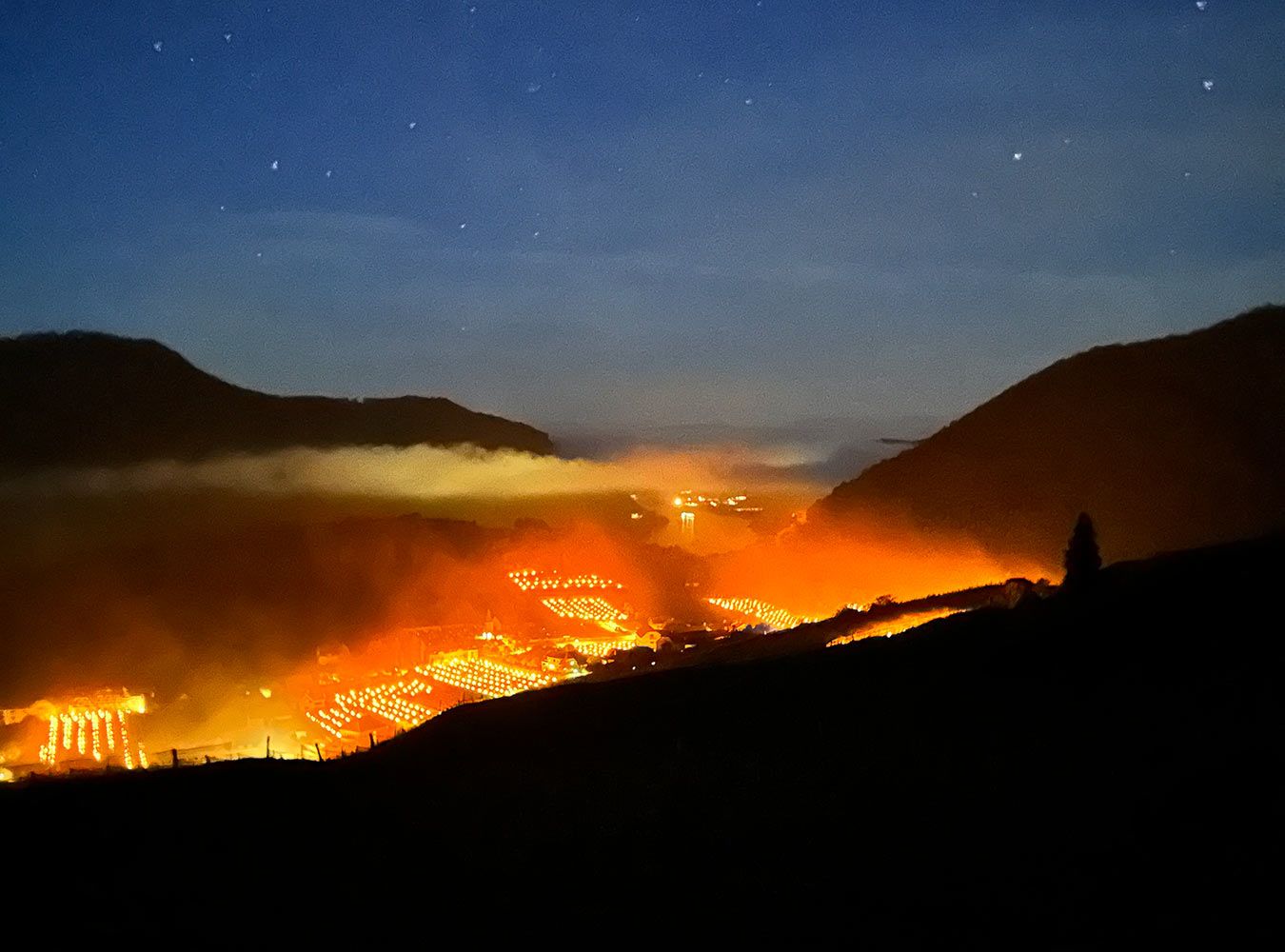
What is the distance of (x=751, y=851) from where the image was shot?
6.50 metres

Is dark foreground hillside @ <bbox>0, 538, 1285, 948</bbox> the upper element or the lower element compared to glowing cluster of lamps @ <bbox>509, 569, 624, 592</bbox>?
lower

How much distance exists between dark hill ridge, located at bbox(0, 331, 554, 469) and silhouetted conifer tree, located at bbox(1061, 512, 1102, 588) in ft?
167

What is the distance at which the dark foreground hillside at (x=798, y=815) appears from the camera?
5.43 meters

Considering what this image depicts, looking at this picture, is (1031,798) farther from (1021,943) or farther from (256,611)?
(256,611)

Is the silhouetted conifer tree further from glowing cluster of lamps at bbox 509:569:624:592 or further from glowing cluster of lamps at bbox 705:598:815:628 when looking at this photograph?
glowing cluster of lamps at bbox 509:569:624:592

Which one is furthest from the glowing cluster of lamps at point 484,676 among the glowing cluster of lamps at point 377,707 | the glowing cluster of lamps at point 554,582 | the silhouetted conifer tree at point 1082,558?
the silhouetted conifer tree at point 1082,558

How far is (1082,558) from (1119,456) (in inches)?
844

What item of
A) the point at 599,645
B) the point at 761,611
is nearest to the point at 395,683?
the point at 599,645

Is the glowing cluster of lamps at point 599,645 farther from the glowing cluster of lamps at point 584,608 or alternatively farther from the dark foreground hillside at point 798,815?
the dark foreground hillside at point 798,815

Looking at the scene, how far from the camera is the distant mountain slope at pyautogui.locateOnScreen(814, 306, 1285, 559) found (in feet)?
101

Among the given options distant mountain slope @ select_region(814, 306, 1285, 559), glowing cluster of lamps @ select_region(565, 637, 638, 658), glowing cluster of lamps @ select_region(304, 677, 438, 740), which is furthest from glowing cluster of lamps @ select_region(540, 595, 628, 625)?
distant mountain slope @ select_region(814, 306, 1285, 559)

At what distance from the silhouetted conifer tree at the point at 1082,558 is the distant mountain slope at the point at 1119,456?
16.2m

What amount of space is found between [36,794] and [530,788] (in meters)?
4.26

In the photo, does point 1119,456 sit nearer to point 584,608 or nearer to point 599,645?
point 599,645
